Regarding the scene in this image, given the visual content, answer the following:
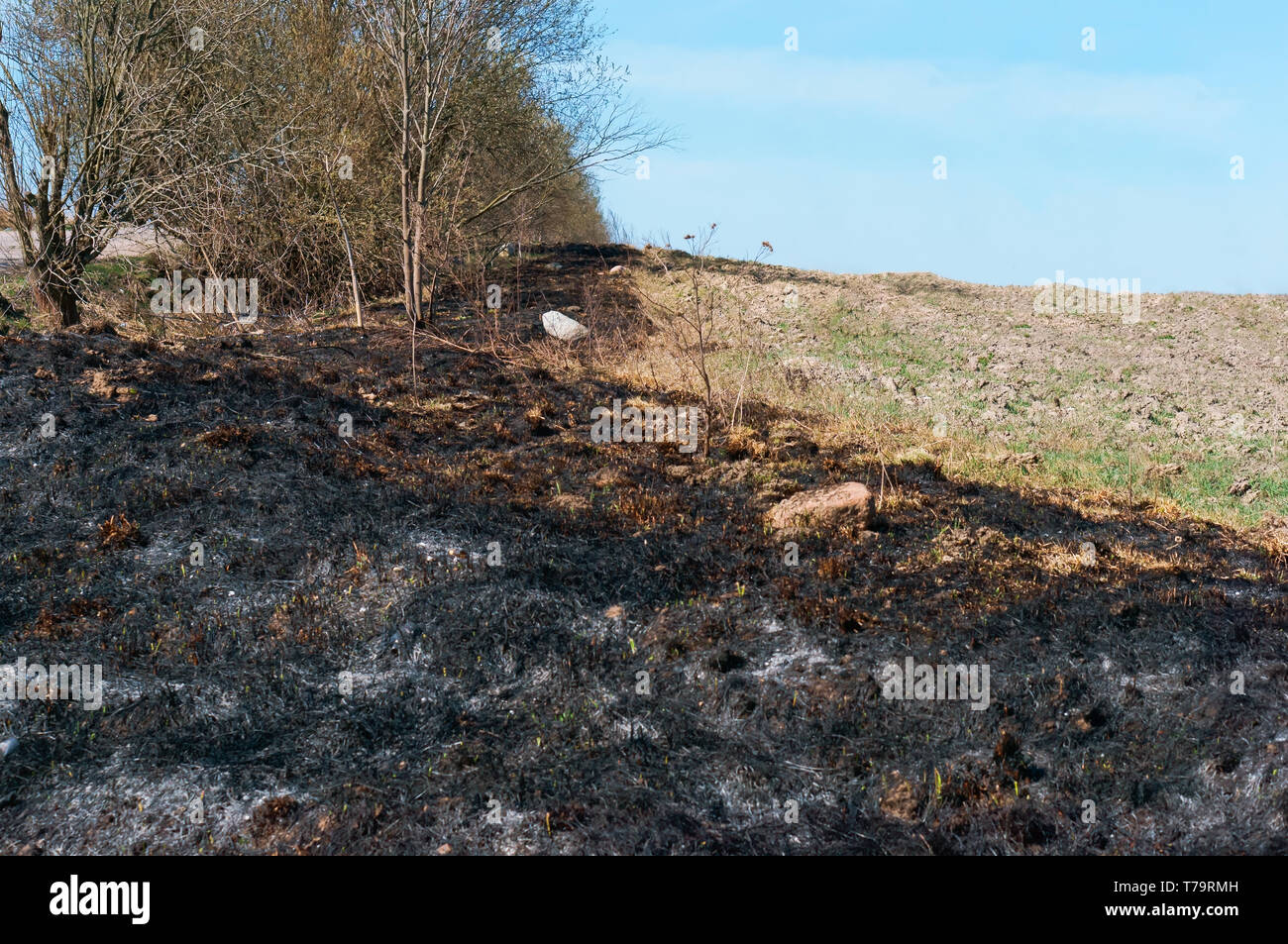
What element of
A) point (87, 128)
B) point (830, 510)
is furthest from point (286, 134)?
point (830, 510)

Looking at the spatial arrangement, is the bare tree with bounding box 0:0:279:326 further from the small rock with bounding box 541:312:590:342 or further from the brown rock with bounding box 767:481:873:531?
the brown rock with bounding box 767:481:873:531

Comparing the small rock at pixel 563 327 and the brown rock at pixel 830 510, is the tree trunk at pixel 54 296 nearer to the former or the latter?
the small rock at pixel 563 327

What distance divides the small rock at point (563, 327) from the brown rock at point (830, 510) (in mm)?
6409

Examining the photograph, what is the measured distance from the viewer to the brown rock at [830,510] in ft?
25.0

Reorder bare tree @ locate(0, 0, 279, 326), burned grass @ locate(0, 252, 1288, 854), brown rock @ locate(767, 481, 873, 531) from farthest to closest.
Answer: bare tree @ locate(0, 0, 279, 326) < brown rock @ locate(767, 481, 873, 531) < burned grass @ locate(0, 252, 1288, 854)

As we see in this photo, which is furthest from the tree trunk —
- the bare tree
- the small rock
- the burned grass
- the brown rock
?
Answer: the brown rock

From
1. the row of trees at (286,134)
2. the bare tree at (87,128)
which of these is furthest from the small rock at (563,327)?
the bare tree at (87,128)

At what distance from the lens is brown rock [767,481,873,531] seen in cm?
761

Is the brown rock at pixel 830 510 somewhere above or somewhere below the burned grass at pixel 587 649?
above

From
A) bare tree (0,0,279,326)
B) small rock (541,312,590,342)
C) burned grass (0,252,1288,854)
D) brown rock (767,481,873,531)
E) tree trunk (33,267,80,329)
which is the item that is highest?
bare tree (0,0,279,326)

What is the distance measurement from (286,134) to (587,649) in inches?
425

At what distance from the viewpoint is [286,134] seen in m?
14.3

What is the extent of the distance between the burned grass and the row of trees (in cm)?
408

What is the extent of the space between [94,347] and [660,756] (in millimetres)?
8583
